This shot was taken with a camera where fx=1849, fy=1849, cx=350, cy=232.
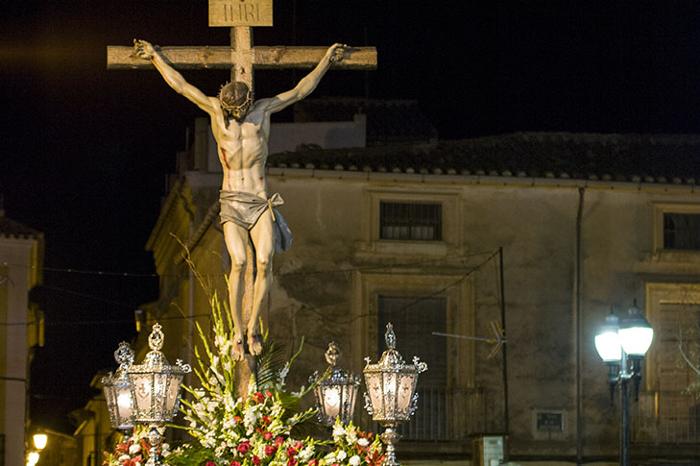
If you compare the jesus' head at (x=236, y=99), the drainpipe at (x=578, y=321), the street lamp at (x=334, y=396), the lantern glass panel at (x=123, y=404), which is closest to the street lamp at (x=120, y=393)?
the lantern glass panel at (x=123, y=404)

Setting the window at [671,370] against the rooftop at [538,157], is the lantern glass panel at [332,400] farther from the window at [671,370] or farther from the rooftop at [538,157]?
the window at [671,370]

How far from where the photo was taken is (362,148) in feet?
89.0

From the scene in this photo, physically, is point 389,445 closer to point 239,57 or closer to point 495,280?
point 239,57

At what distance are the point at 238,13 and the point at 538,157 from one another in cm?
1628

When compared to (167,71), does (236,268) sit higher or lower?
lower

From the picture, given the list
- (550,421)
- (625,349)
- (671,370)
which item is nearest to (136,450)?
(625,349)

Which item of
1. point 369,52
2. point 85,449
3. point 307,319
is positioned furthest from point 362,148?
point 85,449

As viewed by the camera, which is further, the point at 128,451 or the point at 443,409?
the point at 443,409

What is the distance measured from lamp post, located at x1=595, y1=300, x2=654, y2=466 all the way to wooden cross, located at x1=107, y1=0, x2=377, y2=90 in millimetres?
5998

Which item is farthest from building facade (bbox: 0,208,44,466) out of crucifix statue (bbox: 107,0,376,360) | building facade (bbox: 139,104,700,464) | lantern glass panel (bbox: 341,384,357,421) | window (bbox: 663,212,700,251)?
lantern glass panel (bbox: 341,384,357,421)

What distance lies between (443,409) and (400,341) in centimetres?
113

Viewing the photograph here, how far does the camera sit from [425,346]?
2638 centimetres

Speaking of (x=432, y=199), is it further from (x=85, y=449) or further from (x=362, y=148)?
(x=85, y=449)

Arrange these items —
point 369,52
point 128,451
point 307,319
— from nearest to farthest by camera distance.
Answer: point 128,451 < point 369,52 < point 307,319
